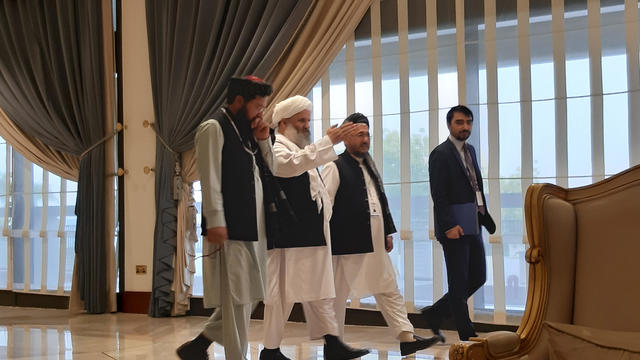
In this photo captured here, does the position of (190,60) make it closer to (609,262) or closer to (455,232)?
(455,232)

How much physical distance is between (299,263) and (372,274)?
0.51m

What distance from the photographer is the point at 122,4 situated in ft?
22.9

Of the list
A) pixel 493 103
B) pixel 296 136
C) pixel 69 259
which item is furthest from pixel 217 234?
pixel 69 259

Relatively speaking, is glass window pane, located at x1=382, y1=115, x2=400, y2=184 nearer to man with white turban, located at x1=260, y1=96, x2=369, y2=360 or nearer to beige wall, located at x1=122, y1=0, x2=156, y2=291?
man with white turban, located at x1=260, y1=96, x2=369, y2=360

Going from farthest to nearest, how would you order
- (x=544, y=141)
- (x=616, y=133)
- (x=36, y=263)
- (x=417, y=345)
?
(x=36, y=263) → (x=544, y=141) → (x=616, y=133) → (x=417, y=345)

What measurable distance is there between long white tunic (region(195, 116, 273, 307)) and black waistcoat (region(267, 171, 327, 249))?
1.65ft

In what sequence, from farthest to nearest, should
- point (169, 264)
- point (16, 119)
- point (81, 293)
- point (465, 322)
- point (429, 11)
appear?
1. point (16, 119)
2. point (81, 293)
3. point (169, 264)
4. point (429, 11)
5. point (465, 322)

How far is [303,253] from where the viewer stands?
402 cm

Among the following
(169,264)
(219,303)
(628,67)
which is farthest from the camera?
(169,264)

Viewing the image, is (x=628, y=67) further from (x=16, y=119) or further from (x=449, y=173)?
(x=16, y=119)

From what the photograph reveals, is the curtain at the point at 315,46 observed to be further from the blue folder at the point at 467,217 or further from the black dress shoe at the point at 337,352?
the black dress shoe at the point at 337,352

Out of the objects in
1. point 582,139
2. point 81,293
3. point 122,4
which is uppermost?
point 122,4

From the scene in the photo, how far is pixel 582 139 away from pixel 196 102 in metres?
3.18

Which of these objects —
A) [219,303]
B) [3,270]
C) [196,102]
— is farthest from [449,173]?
[3,270]
